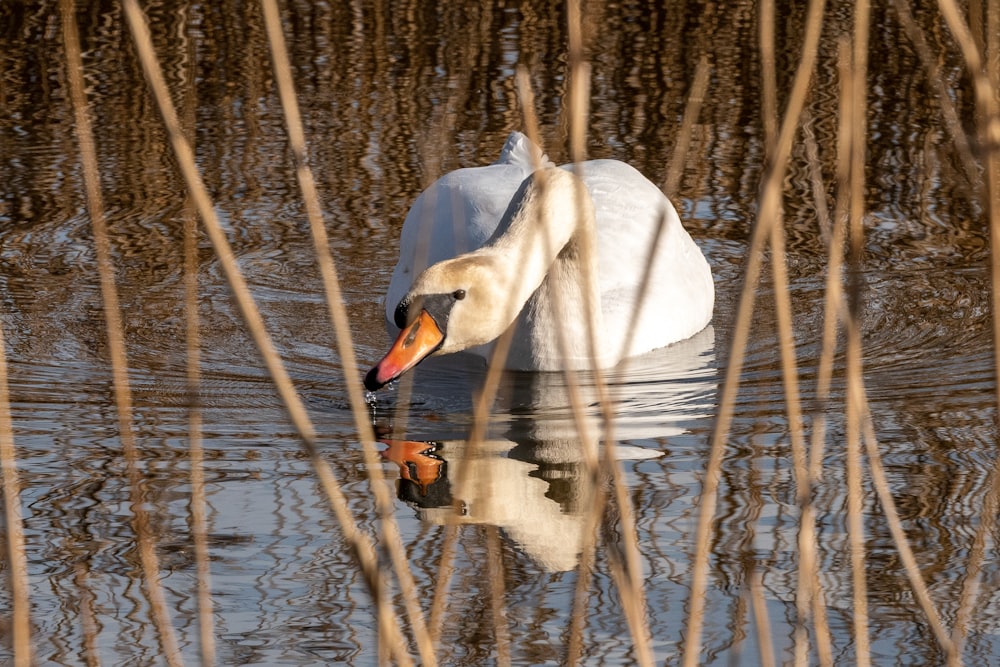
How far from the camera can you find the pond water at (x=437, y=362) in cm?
418

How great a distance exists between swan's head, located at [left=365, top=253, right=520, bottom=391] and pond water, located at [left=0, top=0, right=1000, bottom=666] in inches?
11.9

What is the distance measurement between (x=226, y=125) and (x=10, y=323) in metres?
3.27

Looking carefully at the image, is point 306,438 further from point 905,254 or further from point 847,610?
point 905,254

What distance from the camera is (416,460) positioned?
5449 mm

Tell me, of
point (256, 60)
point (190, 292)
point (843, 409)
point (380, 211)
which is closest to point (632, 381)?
point (843, 409)

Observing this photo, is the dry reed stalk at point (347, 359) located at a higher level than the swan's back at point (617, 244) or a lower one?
higher

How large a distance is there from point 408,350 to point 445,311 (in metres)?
0.17

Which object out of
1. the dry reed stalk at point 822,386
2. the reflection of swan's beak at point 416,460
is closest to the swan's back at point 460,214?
the reflection of swan's beak at point 416,460

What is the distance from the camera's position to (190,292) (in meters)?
3.11

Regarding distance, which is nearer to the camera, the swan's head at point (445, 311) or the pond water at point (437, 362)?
the pond water at point (437, 362)

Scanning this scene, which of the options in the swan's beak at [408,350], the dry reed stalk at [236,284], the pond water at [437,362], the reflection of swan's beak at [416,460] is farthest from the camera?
the swan's beak at [408,350]

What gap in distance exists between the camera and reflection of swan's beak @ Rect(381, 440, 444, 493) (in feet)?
17.2

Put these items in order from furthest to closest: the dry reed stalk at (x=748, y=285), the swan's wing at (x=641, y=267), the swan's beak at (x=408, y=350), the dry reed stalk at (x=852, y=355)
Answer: the swan's wing at (x=641, y=267) → the swan's beak at (x=408, y=350) → the dry reed stalk at (x=852, y=355) → the dry reed stalk at (x=748, y=285)

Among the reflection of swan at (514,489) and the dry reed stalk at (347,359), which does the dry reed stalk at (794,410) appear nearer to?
the dry reed stalk at (347,359)
